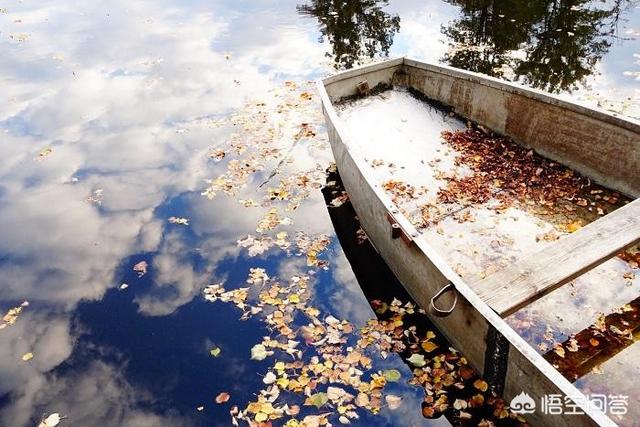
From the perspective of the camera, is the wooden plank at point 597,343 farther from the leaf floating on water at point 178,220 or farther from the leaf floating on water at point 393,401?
the leaf floating on water at point 178,220

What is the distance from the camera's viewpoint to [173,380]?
4590 millimetres

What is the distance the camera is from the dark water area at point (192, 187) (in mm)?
4672

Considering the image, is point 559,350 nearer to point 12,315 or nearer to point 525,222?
point 525,222

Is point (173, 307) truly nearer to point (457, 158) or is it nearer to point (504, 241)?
point (504, 241)

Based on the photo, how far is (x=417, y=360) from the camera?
4395 millimetres

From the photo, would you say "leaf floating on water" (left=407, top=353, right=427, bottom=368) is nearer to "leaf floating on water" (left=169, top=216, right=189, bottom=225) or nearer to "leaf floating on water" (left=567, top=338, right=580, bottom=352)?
"leaf floating on water" (left=567, top=338, right=580, bottom=352)

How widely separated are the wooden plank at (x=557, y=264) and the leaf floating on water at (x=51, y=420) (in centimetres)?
426

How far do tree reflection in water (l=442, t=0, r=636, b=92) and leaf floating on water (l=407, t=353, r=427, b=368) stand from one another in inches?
294

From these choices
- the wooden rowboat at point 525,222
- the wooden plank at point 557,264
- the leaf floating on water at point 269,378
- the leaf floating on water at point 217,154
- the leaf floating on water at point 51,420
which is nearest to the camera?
the wooden rowboat at point 525,222

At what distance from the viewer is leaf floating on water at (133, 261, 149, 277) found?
5.96 meters

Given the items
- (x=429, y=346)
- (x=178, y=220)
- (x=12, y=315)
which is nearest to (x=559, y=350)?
(x=429, y=346)

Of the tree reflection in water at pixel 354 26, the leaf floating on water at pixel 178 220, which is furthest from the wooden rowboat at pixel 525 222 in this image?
the tree reflection in water at pixel 354 26

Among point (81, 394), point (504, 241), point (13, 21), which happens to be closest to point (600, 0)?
point (504, 241)

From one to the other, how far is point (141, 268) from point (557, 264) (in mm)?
5151
